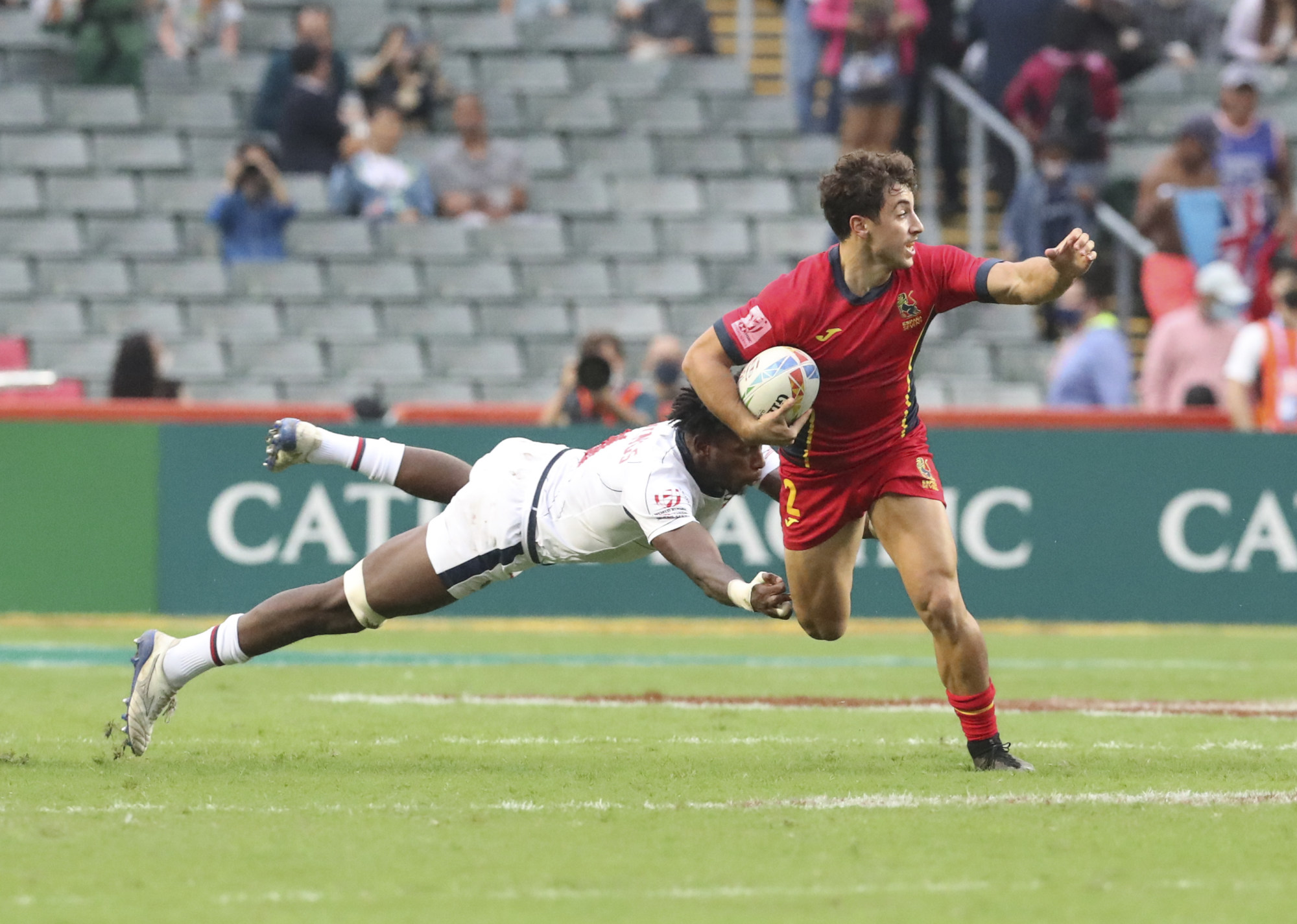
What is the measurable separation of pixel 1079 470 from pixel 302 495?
18.0ft

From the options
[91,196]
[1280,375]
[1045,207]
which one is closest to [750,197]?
[1045,207]

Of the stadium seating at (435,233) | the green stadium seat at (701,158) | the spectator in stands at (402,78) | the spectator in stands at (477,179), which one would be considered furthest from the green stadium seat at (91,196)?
the green stadium seat at (701,158)

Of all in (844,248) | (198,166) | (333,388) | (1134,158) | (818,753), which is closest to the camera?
(844,248)

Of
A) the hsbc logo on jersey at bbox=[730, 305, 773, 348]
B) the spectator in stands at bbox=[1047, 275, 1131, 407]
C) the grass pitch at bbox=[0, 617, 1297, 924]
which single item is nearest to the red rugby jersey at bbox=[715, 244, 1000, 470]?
the hsbc logo on jersey at bbox=[730, 305, 773, 348]

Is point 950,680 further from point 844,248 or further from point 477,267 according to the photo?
point 477,267

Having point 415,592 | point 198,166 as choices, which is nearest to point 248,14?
point 198,166

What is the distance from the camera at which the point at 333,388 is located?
17.2 m

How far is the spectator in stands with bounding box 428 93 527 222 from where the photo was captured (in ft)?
60.3

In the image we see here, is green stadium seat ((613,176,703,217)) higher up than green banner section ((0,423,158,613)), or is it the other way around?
green stadium seat ((613,176,703,217))

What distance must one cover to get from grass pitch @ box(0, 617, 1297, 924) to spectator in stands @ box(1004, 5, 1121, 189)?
7.74 metres

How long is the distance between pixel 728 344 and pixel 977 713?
160cm

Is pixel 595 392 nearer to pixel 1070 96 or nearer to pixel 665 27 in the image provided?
pixel 1070 96

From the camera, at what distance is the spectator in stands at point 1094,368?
1619cm

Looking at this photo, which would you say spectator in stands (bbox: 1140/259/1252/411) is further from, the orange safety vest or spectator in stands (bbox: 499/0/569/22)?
spectator in stands (bbox: 499/0/569/22)
